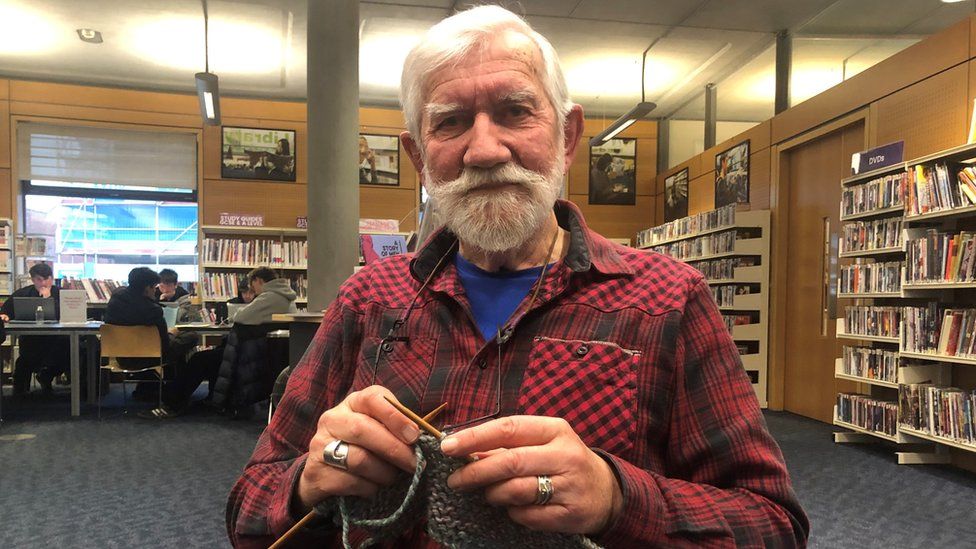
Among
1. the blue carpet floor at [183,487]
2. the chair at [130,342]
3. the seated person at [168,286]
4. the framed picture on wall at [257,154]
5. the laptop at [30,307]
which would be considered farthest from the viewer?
the framed picture on wall at [257,154]

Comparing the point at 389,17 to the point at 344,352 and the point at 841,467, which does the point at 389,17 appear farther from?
the point at 344,352

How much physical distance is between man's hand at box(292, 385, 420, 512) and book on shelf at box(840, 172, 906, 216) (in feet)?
15.2

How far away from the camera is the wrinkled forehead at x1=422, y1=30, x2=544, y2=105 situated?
0.99 metres

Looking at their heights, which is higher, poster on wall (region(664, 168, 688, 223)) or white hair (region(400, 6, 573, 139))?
poster on wall (region(664, 168, 688, 223))

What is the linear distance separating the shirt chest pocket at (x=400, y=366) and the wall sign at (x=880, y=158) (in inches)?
183

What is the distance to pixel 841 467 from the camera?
13.5 ft

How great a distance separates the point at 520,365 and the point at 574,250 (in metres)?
0.22

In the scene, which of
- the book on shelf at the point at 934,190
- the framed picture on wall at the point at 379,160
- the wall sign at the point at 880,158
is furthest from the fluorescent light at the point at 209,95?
the book on shelf at the point at 934,190

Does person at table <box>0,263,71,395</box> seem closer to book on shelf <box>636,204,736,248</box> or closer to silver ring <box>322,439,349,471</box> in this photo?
silver ring <box>322,439,349,471</box>

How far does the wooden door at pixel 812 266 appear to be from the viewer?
5.59 meters

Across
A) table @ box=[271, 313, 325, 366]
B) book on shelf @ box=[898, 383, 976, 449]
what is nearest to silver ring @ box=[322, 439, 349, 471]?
table @ box=[271, 313, 325, 366]

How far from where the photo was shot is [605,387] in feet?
2.89

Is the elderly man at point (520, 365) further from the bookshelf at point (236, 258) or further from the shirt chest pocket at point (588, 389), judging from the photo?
the bookshelf at point (236, 258)

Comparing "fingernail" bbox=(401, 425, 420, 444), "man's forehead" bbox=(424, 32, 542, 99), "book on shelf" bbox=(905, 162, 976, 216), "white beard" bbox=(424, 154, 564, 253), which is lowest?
"fingernail" bbox=(401, 425, 420, 444)
